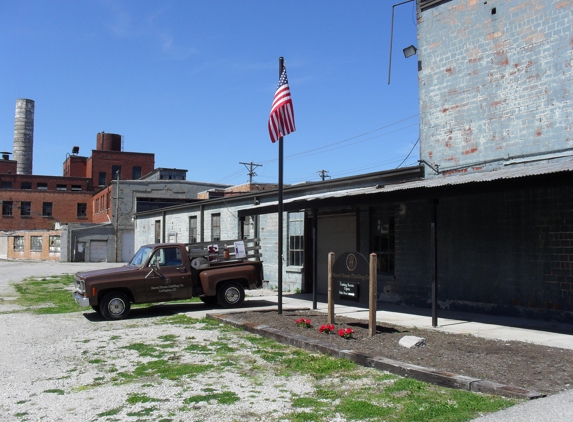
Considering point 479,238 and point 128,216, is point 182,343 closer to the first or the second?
point 479,238

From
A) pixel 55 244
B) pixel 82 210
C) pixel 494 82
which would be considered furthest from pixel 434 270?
pixel 82 210

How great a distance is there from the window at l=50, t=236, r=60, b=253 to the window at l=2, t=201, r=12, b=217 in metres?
17.5

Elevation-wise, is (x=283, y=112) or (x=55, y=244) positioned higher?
(x=283, y=112)

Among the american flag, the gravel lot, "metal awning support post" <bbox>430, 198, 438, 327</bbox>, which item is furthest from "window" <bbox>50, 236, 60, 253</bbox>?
"metal awning support post" <bbox>430, 198, 438, 327</bbox>

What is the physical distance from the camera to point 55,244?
4859 cm

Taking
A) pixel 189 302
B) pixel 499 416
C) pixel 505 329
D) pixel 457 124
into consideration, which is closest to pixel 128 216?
pixel 189 302

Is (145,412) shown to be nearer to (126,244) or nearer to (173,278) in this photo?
(173,278)

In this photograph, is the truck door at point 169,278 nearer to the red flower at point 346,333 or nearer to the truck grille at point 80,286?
the truck grille at point 80,286

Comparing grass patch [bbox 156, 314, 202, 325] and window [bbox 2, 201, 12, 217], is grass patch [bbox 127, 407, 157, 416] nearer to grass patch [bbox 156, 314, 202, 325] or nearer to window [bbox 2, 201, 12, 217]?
grass patch [bbox 156, 314, 202, 325]

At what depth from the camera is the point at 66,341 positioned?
34.1ft

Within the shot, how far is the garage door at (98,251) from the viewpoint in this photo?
4666cm

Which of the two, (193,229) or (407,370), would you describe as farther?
(193,229)

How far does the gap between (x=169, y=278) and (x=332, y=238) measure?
5.84 m

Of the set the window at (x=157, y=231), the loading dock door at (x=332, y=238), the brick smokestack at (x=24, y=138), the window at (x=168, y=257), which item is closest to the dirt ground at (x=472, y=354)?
the window at (x=168, y=257)
